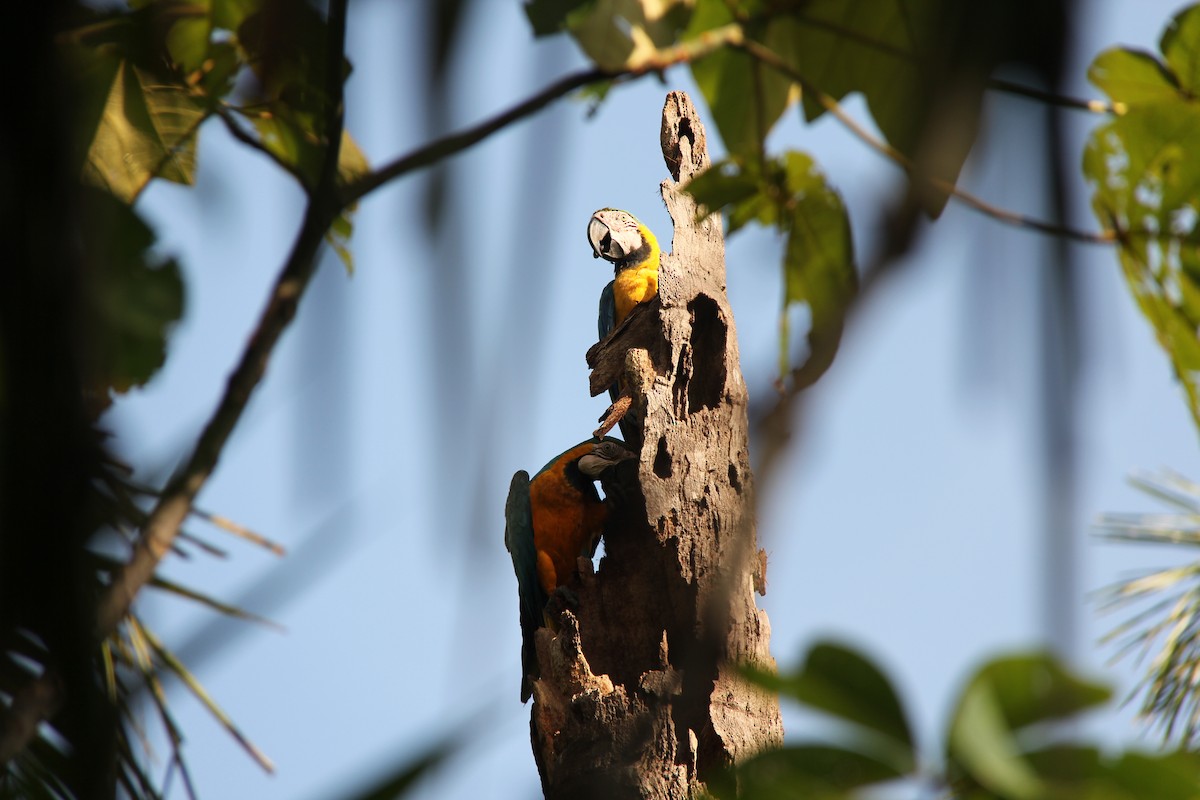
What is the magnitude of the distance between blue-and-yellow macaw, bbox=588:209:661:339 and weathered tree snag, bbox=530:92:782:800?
637 mm

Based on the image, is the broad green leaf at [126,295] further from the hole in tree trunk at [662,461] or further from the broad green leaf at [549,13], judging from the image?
the hole in tree trunk at [662,461]

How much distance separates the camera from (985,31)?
290 mm

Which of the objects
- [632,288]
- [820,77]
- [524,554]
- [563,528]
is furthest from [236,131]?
[632,288]

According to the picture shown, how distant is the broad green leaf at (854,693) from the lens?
58 cm

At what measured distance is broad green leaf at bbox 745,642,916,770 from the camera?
58cm

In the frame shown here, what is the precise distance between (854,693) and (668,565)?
2301mm

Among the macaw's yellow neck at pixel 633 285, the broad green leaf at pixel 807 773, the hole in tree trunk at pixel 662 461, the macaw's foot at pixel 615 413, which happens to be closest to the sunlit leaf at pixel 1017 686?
the broad green leaf at pixel 807 773

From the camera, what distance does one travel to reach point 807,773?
26.7 inches

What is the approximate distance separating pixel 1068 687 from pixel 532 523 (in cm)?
350

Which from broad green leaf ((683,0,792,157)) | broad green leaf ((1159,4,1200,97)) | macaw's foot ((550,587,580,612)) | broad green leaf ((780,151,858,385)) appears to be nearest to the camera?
broad green leaf ((780,151,858,385))

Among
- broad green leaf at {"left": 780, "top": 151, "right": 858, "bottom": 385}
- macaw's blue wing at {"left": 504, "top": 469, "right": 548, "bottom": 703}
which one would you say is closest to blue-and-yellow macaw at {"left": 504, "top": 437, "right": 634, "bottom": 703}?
macaw's blue wing at {"left": 504, "top": 469, "right": 548, "bottom": 703}

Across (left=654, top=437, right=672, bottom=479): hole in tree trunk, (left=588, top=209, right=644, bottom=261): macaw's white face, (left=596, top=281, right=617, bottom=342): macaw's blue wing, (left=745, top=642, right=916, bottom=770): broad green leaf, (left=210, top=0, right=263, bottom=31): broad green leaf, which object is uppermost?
(left=588, top=209, right=644, bottom=261): macaw's white face

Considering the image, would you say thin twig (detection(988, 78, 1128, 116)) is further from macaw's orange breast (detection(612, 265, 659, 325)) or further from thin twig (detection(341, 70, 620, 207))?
macaw's orange breast (detection(612, 265, 659, 325))

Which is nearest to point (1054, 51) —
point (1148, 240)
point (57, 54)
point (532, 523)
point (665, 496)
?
point (57, 54)
